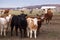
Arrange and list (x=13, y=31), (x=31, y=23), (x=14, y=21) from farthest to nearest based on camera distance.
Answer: (x=13, y=31) → (x=14, y=21) → (x=31, y=23)

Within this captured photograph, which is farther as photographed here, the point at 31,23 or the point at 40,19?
the point at 40,19

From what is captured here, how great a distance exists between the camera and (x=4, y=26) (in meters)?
14.0

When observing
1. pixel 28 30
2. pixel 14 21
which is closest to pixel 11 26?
pixel 14 21

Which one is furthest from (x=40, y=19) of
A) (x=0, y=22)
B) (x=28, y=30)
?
(x=0, y=22)

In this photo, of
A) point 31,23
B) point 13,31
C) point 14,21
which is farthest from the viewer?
point 13,31

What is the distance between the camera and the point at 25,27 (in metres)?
13.5

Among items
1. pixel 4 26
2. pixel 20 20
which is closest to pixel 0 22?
pixel 4 26

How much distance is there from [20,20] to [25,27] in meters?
0.51

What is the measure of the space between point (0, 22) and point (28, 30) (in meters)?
1.88

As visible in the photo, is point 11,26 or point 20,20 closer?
point 20,20

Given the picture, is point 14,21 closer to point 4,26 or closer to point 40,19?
point 4,26

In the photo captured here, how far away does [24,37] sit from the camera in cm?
1349

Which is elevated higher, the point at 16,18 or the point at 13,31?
the point at 16,18

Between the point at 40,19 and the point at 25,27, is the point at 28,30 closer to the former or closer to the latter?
the point at 25,27
